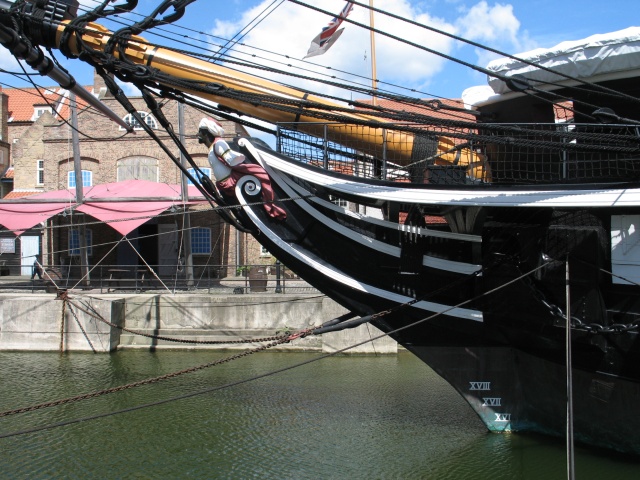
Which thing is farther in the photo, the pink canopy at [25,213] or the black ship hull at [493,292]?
the pink canopy at [25,213]

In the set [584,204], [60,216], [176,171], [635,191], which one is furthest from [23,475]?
[176,171]

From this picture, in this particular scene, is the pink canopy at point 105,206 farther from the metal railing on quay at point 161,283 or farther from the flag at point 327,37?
the flag at point 327,37

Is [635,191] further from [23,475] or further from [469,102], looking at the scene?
[23,475]

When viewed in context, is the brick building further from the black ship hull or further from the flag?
the black ship hull

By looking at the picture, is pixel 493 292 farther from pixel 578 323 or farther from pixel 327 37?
pixel 327 37

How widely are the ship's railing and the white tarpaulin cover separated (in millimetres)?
549

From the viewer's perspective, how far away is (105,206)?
15.5 meters

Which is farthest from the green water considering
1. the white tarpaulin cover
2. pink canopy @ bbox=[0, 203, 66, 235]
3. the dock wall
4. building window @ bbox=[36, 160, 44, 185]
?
building window @ bbox=[36, 160, 44, 185]

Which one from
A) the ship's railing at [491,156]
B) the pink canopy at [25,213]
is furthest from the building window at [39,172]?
the ship's railing at [491,156]

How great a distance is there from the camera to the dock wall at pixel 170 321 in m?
12.0

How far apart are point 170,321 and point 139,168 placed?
27.8 feet

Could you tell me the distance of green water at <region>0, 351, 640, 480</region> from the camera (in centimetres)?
639

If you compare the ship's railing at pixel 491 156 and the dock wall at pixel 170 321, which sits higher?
the ship's railing at pixel 491 156

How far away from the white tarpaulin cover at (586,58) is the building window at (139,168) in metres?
15.0
